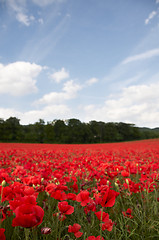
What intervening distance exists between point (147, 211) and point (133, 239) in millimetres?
573

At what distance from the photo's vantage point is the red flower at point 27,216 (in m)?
0.81

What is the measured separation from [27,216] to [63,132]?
57.3m

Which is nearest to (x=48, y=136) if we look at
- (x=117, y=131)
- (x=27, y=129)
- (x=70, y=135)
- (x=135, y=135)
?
(x=70, y=135)

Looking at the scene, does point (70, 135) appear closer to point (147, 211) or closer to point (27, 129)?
point (27, 129)

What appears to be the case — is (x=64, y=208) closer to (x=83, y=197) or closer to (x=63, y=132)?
(x=83, y=197)

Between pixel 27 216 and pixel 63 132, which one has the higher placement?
pixel 63 132

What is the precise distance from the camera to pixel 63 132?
189 feet

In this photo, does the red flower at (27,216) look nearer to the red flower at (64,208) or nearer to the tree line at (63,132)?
the red flower at (64,208)

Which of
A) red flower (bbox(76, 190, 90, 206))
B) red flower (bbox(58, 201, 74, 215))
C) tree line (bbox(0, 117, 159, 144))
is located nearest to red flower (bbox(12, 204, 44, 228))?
red flower (bbox(58, 201, 74, 215))

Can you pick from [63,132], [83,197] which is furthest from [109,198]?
[63,132]

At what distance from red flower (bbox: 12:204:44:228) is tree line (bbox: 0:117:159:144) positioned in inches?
2106

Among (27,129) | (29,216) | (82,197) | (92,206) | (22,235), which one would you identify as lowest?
(22,235)

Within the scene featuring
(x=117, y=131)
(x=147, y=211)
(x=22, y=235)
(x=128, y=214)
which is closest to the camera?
(x=22, y=235)

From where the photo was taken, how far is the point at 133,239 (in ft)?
5.73
